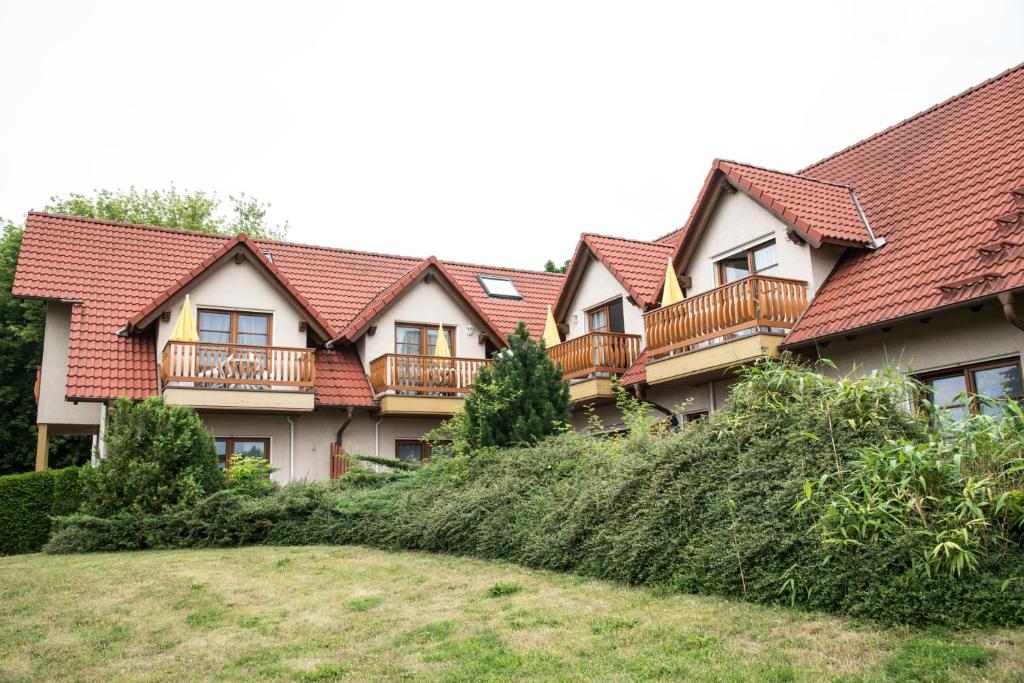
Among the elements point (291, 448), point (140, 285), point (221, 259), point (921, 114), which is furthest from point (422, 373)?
point (921, 114)

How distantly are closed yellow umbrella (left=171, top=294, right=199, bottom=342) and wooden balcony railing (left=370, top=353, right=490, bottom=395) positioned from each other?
447 cm

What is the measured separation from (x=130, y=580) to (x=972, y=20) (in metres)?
15.2

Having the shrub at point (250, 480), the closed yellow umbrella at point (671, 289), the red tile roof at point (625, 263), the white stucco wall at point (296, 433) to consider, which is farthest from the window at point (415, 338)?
the closed yellow umbrella at point (671, 289)

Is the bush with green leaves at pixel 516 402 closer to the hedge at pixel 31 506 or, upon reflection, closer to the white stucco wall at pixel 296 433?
the white stucco wall at pixel 296 433

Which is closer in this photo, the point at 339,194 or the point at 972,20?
the point at 972,20

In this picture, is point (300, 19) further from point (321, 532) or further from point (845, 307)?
point (845, 307)

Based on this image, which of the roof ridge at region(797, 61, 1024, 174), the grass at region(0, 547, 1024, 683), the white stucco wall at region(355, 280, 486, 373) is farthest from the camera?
the white stucco wall at region(355, 280, 486, 373)

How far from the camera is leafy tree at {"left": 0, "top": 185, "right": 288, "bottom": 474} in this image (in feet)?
105

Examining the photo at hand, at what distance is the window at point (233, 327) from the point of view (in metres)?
A: 20.9

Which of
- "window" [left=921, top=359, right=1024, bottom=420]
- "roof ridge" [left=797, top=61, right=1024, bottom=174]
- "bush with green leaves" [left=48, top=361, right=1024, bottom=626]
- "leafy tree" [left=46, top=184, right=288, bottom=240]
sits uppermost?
"leafy tree" [left=46, top=184, right=288, bottom=240]

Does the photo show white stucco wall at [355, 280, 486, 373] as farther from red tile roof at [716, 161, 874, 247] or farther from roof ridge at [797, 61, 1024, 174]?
roof ridge at [797, 61, 1024, 174]

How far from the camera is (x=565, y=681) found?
19.0ft

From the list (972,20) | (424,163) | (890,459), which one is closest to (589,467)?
(890,459)

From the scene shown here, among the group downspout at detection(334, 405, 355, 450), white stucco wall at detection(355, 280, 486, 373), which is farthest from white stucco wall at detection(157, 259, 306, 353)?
downspout at detection(334, 405, 355, 450)
